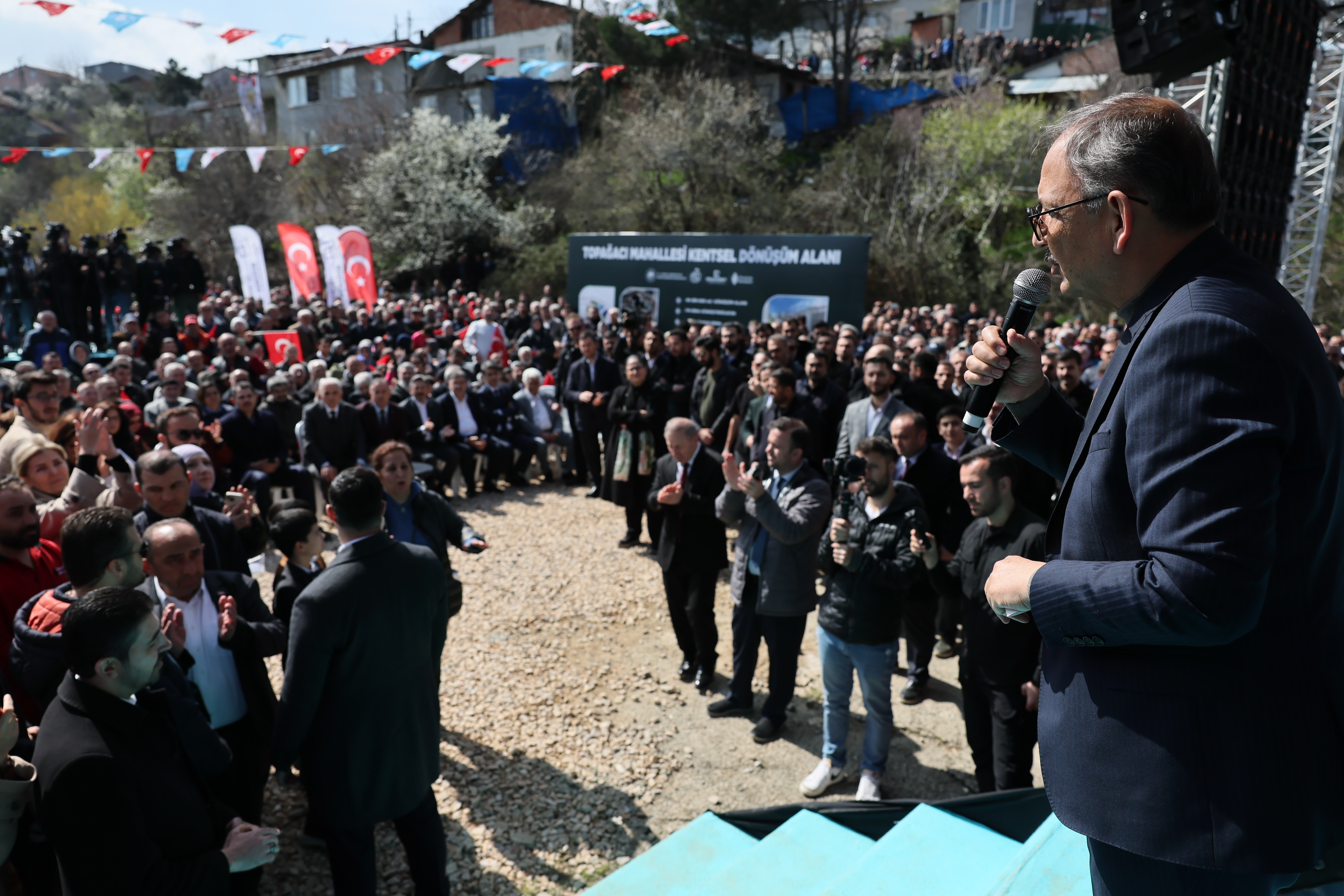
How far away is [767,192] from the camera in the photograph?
82.5ft

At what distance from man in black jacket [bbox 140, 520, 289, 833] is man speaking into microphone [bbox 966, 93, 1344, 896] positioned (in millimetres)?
3112

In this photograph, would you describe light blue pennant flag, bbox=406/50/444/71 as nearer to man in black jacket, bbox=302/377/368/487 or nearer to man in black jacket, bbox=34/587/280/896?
man in black jacket, bbox=302/377/368/487

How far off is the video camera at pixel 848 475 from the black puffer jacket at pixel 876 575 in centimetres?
8

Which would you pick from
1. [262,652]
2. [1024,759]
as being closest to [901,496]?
[1024,759]

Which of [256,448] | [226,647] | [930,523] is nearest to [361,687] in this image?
[226,647]

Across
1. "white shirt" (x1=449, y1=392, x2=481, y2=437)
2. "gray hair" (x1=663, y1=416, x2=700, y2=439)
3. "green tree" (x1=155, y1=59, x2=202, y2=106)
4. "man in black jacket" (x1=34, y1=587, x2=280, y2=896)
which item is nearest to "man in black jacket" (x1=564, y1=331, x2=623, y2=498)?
"white shirt" (x1=449, y1=392, x2=481, y2=437)

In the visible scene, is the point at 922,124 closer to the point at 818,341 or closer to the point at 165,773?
the point at 818,341

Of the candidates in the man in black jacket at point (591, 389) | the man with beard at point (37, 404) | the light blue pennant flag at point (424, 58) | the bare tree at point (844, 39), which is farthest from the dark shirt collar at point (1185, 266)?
the bare tree at point (844, 39)

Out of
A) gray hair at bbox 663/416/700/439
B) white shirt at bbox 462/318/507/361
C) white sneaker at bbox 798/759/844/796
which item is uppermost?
gray hair at bbox 663/416/700/439

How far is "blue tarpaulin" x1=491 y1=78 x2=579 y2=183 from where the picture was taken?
31.3 metres

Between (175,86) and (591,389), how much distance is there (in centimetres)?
5317

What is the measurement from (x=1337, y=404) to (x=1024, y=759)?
122 inches

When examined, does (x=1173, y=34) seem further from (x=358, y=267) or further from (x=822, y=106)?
(x=822, y=106)

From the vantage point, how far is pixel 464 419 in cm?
1008
